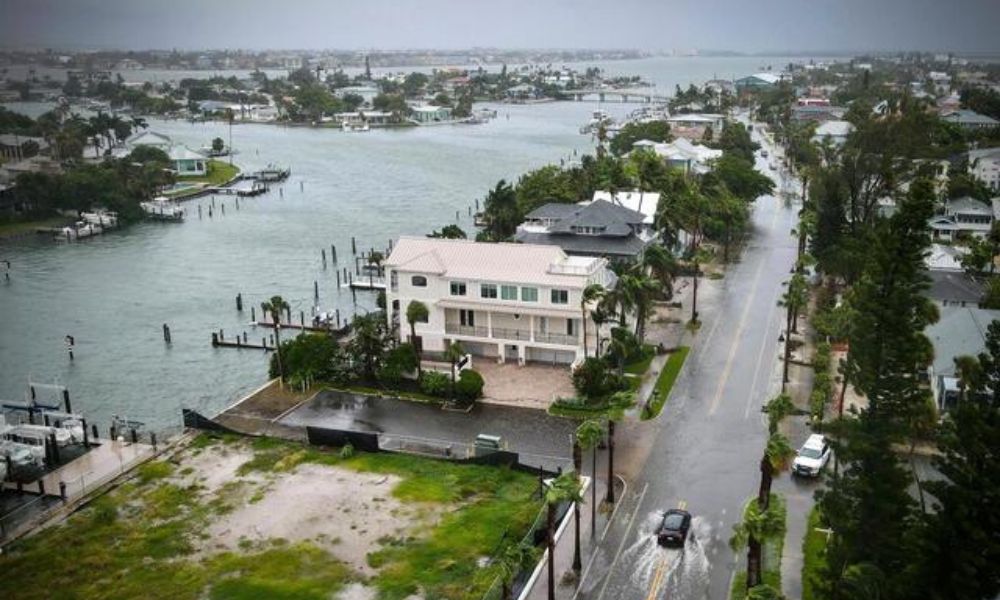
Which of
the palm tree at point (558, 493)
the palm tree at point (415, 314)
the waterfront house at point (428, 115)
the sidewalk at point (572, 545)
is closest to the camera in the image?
the palm tree at point (558, 493)

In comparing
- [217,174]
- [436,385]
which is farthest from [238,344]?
[217,174]

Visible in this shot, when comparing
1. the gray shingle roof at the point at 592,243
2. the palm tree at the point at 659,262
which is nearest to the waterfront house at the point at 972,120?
the gray shingle roof at the point at 592,243

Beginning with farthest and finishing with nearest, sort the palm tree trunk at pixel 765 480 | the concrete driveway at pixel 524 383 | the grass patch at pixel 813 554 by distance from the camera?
the concrete driveway at pixel 524 383 < the grass patch at pixel 813 554 < the palm tree trunk at pixel 765 480

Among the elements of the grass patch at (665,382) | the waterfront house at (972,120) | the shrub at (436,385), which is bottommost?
the grass patch at (665,382)

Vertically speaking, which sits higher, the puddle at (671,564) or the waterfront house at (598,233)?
the waterfront house at (598,233)

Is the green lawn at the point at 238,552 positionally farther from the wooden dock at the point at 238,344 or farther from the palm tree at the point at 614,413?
the wooden dock at the point at 238,344

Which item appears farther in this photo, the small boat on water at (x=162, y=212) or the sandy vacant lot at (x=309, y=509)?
the small boat on water at (x=162, y=212)

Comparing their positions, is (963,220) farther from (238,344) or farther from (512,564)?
(512,564)
